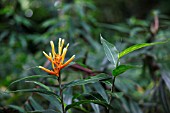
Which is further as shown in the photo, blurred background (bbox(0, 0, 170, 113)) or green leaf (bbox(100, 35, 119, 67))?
blurred background (bbox(0, 0, 170, 113))

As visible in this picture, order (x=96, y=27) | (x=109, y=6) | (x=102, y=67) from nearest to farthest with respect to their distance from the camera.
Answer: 1. (x=102, y=67)
2. (x=96, y=27)
3. (x=109, y=6)

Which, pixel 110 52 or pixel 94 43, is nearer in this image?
pixel 110 52

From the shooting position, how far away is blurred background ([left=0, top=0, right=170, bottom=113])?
86 cm

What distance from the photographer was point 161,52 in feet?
3.80

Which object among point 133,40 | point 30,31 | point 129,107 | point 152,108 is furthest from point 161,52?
point 30,31

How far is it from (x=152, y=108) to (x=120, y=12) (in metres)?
1.72

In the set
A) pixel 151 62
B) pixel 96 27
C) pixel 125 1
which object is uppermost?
pixel 125 1

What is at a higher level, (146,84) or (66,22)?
(66,22)

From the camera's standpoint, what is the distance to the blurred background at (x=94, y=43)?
0.86 m

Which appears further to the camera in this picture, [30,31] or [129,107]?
[30,31]

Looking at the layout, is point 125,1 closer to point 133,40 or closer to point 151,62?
point 133,40

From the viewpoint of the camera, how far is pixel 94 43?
1.34 metres

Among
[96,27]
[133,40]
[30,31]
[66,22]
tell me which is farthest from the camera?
[30,31]

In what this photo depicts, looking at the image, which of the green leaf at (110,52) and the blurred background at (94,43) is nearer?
the green leaf at (110,52)
